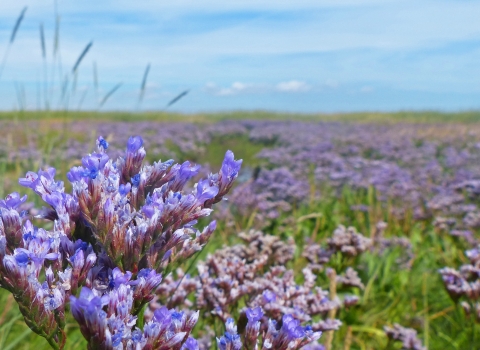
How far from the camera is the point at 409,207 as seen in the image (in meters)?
7.69

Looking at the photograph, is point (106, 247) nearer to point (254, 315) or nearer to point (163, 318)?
point (163, 318)

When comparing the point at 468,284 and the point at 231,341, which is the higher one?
the point at 231,341

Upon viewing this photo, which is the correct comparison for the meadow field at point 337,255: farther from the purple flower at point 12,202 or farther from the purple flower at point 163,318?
the purple flower at point 163,318

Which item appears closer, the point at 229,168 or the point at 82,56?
the point at 229,168

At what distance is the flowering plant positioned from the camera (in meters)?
1.15

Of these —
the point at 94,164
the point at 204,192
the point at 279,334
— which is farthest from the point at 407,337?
the point at 94,164

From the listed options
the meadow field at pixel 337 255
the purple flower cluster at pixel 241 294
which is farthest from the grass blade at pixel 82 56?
the purple flower cluster at pixel 241 294

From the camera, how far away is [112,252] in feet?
4.10

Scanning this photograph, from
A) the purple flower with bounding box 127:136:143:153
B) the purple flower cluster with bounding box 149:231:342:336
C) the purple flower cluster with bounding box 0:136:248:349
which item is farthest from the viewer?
the purple flower cluster with bounding box 149:231:342:336

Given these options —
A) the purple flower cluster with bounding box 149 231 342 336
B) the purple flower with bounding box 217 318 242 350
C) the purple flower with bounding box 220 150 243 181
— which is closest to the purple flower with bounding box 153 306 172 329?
the purple flower with bounding box 217 318 242 350

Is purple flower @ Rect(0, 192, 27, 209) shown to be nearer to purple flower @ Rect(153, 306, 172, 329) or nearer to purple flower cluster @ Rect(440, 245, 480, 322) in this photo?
purple flower @ Rect(153, 306, 172, 329)

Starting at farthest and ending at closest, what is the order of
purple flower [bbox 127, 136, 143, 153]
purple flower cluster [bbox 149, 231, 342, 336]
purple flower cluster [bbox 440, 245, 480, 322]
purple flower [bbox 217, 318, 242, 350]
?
purple flower cluster [bbox 440, 245, 480, 322] → purple flower cluster [bbox 149, 231, 342, 336] → purple flower [bbox 127, 136, 143, 153] → purple flower [bbox 217, 318, 242, 350]

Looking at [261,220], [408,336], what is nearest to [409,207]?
[261,220]

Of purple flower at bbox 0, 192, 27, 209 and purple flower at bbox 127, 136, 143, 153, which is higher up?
purple flower at bbox 127, 136, 143, 153
